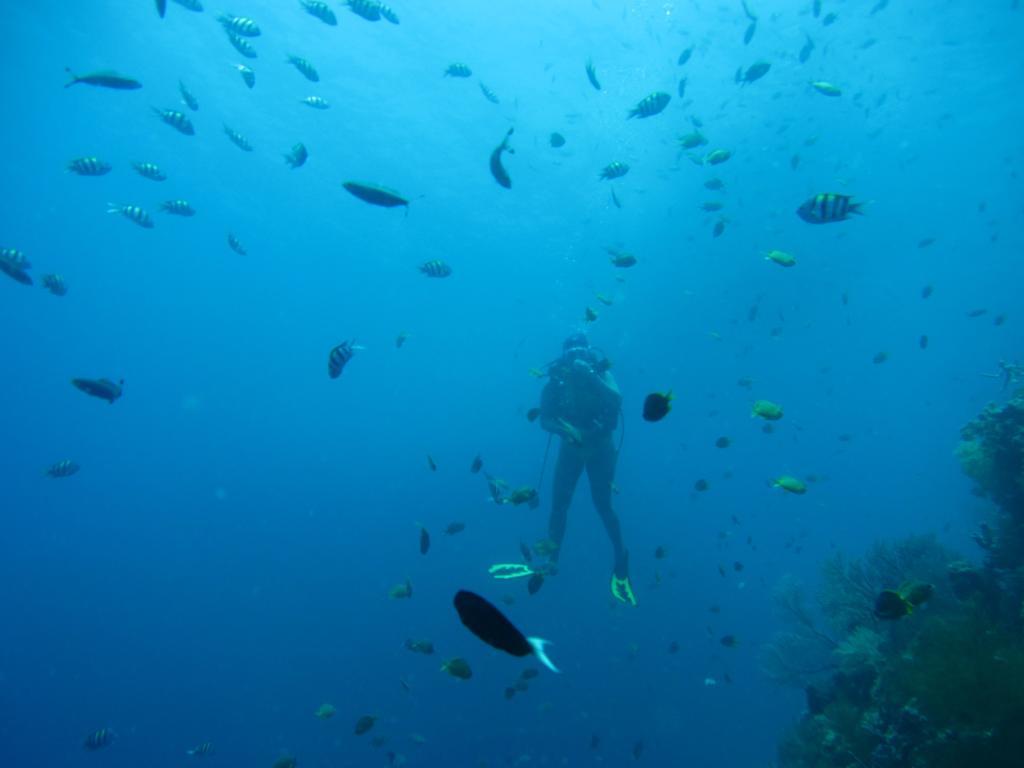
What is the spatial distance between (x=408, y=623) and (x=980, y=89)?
140ft

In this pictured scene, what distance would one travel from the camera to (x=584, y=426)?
1133 centimetres

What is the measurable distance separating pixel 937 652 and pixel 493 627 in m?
6.58

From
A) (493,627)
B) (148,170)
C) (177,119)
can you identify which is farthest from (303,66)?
(493,627)

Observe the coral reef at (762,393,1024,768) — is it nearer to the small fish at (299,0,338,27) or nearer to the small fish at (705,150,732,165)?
the small fish at (705,150,732,165)

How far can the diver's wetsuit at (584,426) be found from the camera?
10.8 m

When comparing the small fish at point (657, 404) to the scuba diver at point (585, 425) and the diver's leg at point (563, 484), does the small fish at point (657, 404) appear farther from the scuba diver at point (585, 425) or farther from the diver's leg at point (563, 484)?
the diver's leg at point (563, 484)

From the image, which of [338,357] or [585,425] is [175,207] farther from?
[585,425]

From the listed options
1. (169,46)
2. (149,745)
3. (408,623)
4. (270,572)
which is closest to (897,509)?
(408,623)

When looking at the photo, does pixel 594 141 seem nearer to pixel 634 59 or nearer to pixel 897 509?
pixel 634 59

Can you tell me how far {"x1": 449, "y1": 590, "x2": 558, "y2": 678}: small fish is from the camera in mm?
1766

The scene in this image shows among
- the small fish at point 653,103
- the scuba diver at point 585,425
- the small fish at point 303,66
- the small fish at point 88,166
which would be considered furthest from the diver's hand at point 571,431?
the small fish at point 88,166

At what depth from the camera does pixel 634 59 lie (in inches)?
940

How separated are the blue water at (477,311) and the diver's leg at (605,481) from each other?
10.2 ft

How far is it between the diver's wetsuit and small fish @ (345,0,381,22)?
668 centimetres
